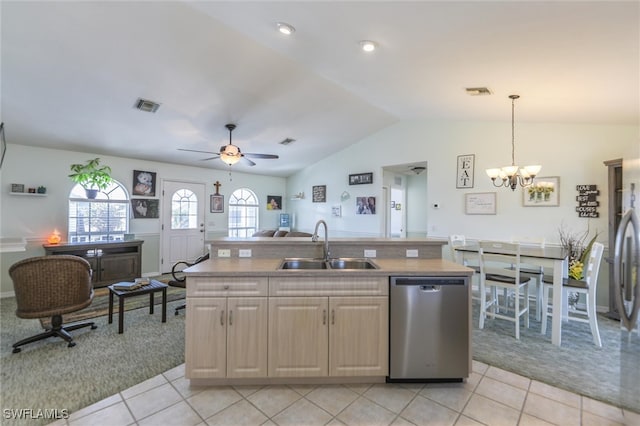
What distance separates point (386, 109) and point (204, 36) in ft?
10.5

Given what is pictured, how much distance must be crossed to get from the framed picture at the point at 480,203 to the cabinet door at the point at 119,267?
6037 mm

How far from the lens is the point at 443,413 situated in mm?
1899

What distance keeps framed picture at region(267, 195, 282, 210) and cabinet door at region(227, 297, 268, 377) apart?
239 inches

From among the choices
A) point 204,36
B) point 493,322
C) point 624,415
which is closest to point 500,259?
point 493,322

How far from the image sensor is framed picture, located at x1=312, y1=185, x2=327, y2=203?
284 inches

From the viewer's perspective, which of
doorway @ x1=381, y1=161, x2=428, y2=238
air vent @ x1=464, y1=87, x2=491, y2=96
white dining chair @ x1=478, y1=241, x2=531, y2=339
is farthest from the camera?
doorway @ x1=381, y1=161, x2=428, y2=238

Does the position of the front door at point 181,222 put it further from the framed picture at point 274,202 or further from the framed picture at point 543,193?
the framed picture at point 543,193

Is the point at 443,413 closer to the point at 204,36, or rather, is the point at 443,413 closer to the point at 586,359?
the point at 586,359

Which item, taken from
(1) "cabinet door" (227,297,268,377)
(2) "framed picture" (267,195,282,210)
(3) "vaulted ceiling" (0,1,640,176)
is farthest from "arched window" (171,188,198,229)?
(1) "cabinet door" (227,297,268,377)

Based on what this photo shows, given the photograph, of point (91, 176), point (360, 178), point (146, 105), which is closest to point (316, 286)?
point (146, 105)

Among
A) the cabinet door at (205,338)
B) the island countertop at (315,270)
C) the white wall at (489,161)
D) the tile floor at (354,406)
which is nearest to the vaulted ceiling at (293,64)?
the white wall at (489,161)

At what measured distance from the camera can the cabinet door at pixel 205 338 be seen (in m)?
2.12

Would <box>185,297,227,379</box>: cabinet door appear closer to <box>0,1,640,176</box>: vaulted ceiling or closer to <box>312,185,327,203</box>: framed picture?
<box>0,1,640,176</box>: vaulted ceiling

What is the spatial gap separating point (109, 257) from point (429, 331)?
5.33 meters
